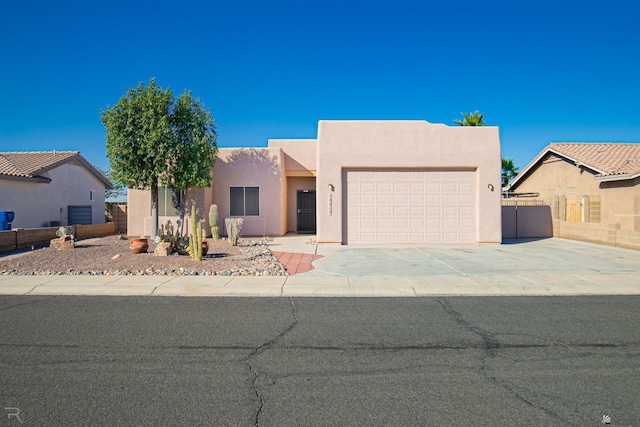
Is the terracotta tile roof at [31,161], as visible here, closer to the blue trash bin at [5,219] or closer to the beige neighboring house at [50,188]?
the beige neighboring house at [50,188]

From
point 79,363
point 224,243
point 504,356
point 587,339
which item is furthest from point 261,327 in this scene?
point 224,243

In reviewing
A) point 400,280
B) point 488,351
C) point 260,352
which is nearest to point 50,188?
point 400,280

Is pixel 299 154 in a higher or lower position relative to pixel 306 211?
higher

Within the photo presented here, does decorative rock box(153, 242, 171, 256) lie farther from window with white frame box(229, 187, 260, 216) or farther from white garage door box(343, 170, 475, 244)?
window with white frame box(229, 187, 260, 216)

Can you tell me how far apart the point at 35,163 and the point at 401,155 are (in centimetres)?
1954

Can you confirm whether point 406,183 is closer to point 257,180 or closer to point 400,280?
point 257,180

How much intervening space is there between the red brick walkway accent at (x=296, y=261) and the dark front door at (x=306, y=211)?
26.4 ft

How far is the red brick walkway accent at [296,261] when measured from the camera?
11.4 m

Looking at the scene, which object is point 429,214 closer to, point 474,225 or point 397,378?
point 474,225

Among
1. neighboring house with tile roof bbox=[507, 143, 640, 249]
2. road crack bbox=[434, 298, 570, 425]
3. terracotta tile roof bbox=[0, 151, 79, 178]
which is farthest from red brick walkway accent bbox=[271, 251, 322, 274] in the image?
terracotta tile roof bbox=[0, 151, 79, 178]

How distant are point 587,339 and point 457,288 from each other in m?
3.35

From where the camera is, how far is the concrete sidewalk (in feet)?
29.3

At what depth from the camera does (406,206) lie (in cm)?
1725

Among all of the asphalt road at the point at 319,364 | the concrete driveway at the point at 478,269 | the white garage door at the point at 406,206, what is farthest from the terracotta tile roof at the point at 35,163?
the asphalt road at the point at 319,364
